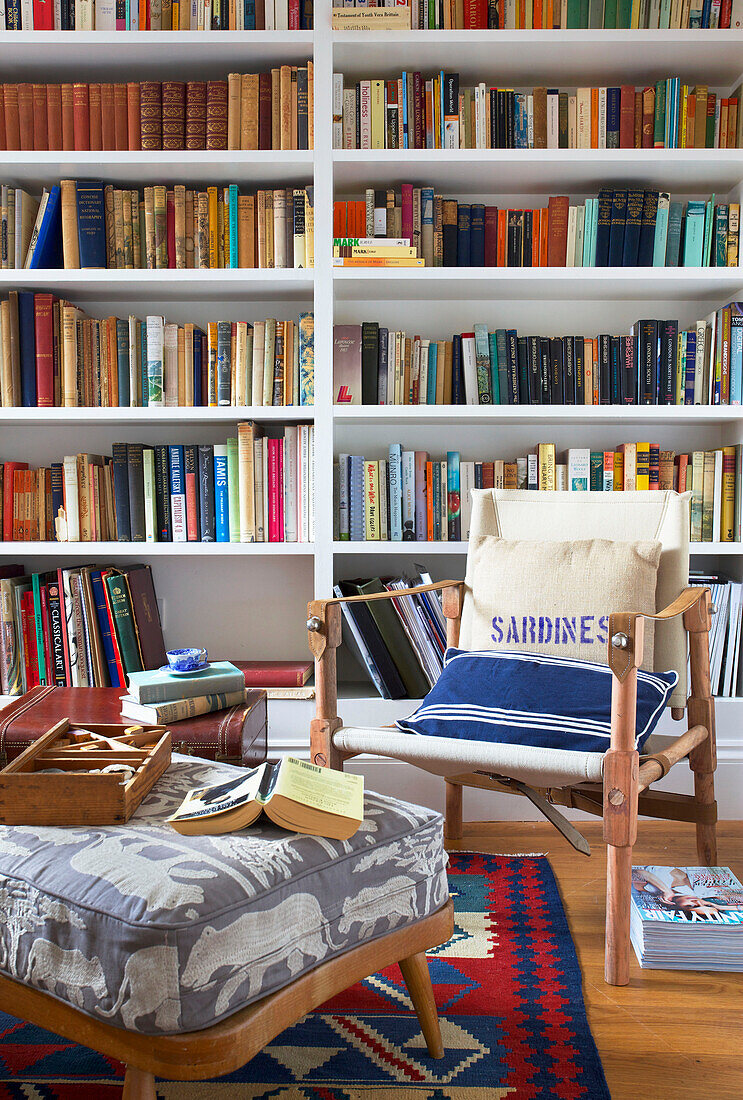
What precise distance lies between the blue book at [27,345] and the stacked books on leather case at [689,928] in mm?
1997

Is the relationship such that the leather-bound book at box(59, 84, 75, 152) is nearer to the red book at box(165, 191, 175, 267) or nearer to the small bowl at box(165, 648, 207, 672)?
the red book at box(165, 191, 175, 267)

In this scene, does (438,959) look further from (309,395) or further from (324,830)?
(309,395)

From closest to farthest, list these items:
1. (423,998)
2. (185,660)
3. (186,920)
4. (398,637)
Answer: (186,920) → (423,998) → (185,660) → (398,637)

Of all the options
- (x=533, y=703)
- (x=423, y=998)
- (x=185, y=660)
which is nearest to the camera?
(x=423, y=998)

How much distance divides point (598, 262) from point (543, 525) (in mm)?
793

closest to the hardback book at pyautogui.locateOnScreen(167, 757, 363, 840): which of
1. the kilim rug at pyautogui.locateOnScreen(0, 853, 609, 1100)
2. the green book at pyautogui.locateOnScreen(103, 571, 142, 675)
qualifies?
the kilim rug at pyautogui.locateOnScreen(0, 853, 609, 1100)

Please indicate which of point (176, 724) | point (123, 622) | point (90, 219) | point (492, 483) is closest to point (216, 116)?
point (90, 219)

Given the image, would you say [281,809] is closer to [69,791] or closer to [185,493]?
[69,791]

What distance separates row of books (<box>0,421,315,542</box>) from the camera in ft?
7.88

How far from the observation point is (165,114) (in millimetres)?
2336

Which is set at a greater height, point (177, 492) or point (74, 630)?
point (177, 492)

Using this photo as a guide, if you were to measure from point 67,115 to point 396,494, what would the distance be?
4.54 feet

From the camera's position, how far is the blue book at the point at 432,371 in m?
2.42

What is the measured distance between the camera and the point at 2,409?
2.36 meters
